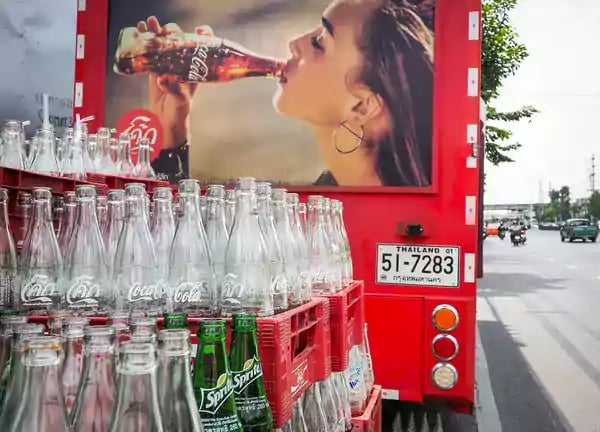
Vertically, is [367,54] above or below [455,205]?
above

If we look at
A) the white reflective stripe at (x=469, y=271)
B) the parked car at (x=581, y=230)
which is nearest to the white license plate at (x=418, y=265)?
the white reflective stripe at (x=469, y=271)

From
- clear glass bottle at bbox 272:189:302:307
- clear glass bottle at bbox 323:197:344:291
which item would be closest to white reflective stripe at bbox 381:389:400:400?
clear glass bottle at bbox 323:197:344:291

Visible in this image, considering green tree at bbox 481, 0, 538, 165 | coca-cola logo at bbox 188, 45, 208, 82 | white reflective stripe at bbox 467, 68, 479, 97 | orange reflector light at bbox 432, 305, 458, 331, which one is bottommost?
orange reflector light at bbox 432, 305, 458, 331

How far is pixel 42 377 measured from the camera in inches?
47.0

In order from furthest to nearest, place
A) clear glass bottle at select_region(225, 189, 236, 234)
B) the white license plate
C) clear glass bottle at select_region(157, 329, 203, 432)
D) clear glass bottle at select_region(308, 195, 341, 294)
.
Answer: the white license plate < clear glass bottle at select_region(308, 195, 341, 294) < clear glass bottle at select_region(225, 189, 236, 234) < clear glass bottle at select_region(157, 329, 203, 432)

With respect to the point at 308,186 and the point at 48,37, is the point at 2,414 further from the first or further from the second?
the point at 48,37

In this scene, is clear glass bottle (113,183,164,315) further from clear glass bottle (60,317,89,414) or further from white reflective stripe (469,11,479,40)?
white reflective stripe (469,11,479,40)

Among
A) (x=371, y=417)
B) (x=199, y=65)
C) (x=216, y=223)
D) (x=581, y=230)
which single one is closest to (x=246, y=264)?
(x=216, y=223)

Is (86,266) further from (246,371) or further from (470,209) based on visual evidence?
(470,209)

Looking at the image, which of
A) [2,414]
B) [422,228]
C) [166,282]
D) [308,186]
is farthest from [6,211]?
[422,228]

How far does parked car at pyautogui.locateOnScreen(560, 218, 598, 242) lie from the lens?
140 ft

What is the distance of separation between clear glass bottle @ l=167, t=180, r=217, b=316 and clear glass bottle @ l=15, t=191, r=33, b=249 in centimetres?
48

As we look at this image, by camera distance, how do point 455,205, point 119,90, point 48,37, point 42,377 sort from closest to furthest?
1. point 42,377
2. point 455,205
3. point 119,90
4. point 48,37

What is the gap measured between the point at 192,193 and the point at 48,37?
436 cm
